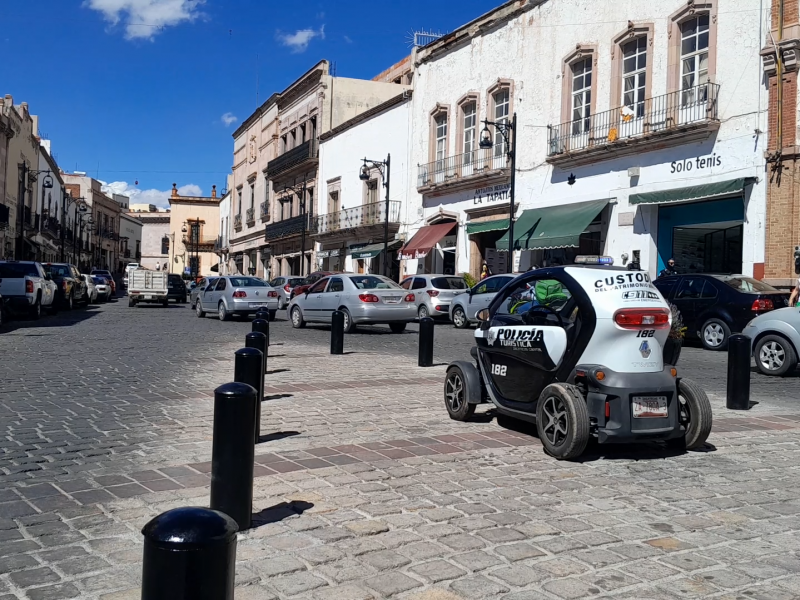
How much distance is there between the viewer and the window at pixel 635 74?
23.4m

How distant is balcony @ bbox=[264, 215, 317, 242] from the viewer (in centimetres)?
4706

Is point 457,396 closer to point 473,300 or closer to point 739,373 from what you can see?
point 739,373

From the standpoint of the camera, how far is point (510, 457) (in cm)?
626

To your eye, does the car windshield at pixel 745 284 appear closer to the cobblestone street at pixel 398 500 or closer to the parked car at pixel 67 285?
the cobblestone street at pixel 398 500

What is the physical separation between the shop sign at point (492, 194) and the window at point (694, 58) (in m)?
8.24

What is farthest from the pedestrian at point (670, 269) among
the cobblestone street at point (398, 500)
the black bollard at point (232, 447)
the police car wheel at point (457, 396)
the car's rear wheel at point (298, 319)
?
the black bollard at point (232, 447)

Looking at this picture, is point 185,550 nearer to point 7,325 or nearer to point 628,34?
point 7,325

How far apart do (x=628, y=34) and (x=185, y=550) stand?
24278 millimetres

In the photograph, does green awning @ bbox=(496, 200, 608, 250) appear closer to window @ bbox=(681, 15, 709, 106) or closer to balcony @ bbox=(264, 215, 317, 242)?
window @ bbox=(681, 15, 709, 106)

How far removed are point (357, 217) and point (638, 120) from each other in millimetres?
19699

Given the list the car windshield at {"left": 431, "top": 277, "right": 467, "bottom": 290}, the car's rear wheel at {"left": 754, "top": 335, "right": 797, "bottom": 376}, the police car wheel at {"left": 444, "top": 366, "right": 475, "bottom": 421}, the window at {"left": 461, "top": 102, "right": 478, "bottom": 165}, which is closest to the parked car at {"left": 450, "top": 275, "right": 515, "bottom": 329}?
the car windshield at {"left": 431, "top": 277, "right": 467, "bottom": 290}

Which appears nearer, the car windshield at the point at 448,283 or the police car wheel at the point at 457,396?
the police car wheel at the point at 457,396

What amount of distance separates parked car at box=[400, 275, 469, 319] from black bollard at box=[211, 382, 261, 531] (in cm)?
1931

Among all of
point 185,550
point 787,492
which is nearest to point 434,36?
point 787,492
